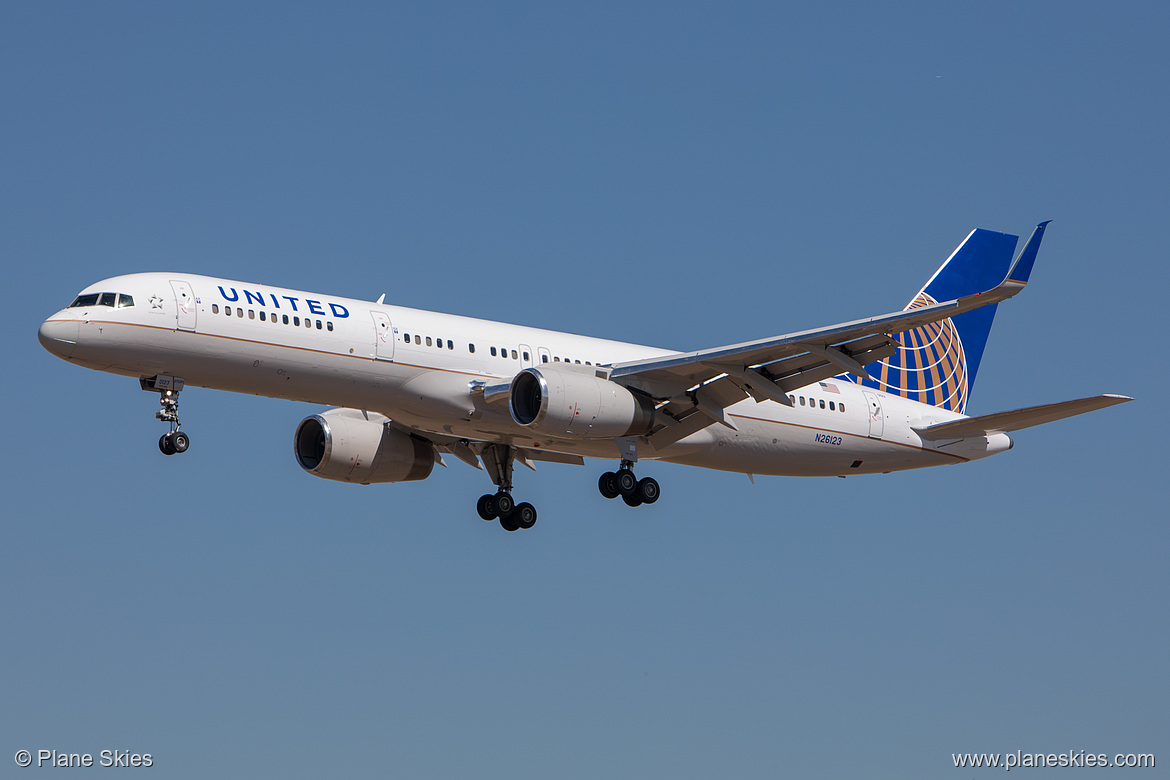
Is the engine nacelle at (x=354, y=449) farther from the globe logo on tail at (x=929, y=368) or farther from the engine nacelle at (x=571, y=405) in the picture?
the globe logo on tail at (x=929, y=368)

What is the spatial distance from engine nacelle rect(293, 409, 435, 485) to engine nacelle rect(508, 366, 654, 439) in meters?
6.28

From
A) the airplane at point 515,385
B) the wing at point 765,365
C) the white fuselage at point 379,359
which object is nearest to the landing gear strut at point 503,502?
the airplane at point 515,385

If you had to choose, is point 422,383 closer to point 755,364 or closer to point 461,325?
point 461,325

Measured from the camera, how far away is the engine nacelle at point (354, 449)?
36.7 meters

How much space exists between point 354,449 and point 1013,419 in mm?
16644

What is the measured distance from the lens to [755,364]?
1281 inches

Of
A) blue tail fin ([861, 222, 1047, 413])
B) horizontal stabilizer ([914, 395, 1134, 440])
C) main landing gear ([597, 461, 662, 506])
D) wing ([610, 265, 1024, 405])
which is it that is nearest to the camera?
wing ([610, 265, 1024, 405])

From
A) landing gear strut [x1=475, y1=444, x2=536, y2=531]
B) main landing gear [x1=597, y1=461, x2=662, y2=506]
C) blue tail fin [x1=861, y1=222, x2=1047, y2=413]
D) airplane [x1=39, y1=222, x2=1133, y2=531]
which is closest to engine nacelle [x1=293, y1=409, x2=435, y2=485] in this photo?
airplane [x1=39, y1=222, x2=1133, y2=531]

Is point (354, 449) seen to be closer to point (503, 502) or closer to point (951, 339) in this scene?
point (503, 502)

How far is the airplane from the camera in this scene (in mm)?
29859

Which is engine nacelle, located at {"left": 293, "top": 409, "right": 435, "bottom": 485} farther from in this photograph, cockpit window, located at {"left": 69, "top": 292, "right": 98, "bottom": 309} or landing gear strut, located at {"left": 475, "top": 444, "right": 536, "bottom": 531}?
cockpit window, located at {"left": 69, "top": 292, "right": 98, "bottom": 309}

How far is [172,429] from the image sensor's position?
30453 millimetres

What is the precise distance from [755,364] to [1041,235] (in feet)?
23.1

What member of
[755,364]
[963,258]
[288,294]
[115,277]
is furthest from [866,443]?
[115,277]
